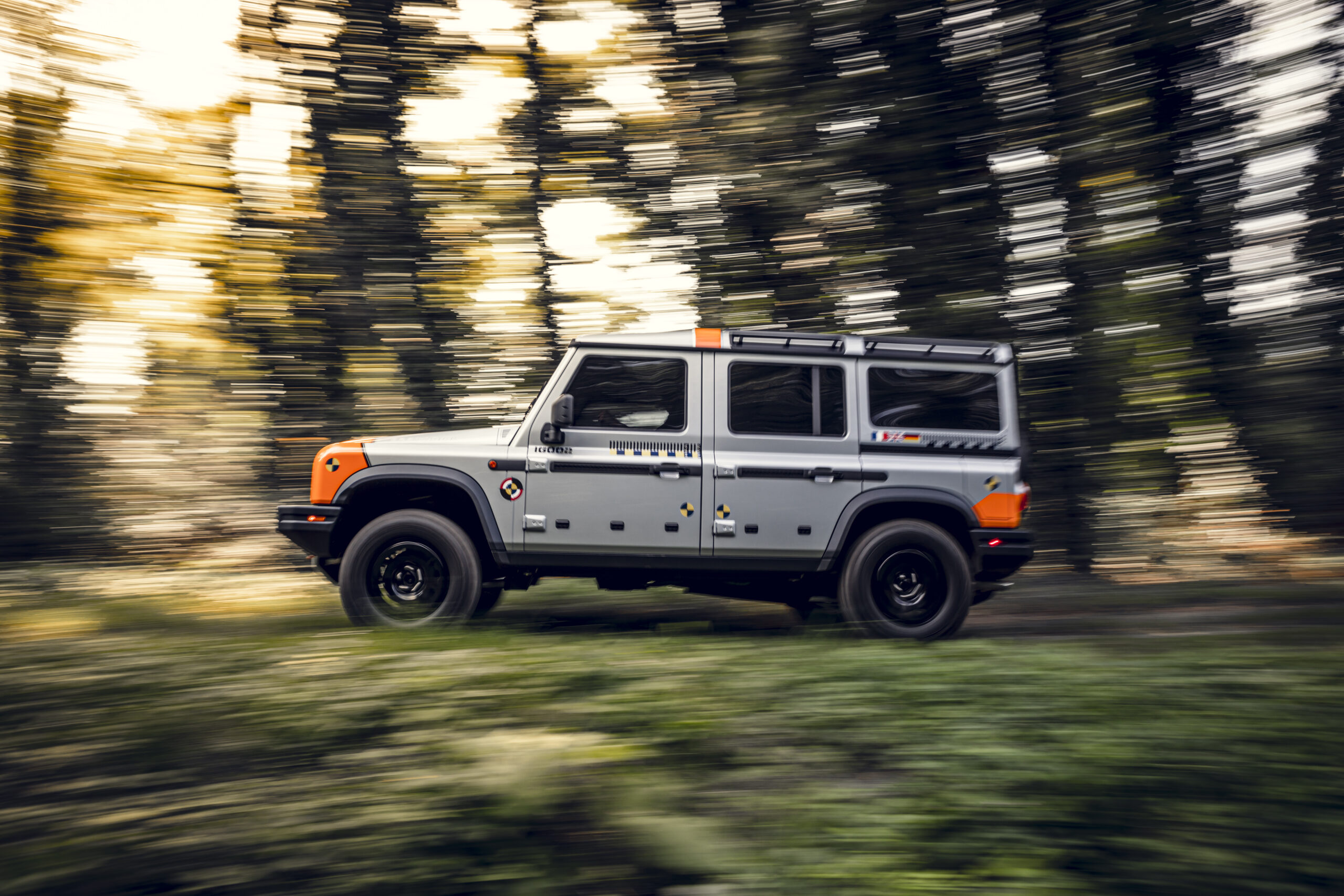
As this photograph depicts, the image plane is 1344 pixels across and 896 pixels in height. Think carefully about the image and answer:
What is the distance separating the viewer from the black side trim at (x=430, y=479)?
4.51 metres

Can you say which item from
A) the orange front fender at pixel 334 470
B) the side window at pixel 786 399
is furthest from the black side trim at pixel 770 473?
Result: the orange front fender at pixel 334 470

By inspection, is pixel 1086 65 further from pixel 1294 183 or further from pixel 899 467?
pixel 899 467

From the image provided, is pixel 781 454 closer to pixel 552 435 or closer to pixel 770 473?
pixel 770 473

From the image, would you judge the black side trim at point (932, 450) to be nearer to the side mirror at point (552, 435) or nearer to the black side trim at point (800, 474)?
the black side trim at point (800, 474)

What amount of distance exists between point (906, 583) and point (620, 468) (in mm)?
2013

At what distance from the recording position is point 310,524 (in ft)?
14.7

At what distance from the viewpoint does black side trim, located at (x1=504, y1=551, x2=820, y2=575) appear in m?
4.55

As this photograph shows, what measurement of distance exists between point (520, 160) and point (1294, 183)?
741 cm

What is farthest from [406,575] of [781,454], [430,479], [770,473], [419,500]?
[781,454]

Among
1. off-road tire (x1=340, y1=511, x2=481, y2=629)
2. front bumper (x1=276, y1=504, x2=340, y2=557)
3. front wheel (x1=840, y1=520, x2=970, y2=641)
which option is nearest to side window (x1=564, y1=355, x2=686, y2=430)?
off-road tire (x1=340, y1=511, x2=481, y2=629)

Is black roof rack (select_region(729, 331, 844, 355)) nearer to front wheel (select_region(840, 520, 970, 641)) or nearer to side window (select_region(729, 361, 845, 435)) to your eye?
side window (select_region(729, 361, 845, 435))

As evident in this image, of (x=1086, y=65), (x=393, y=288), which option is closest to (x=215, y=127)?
(x=393, y=288)

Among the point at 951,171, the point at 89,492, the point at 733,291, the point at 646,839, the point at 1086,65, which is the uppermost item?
the point at 1086,65

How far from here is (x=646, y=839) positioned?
214cm
